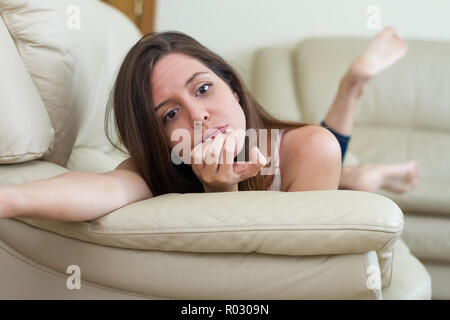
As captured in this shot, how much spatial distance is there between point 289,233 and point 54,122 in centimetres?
67

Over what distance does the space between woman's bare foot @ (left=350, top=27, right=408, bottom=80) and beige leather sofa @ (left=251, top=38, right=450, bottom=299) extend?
0.60 meters

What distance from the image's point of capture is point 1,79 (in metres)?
Answer: 1.08

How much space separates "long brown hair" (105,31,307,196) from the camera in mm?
1177

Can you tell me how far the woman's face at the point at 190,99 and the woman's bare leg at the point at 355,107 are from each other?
0.65 m

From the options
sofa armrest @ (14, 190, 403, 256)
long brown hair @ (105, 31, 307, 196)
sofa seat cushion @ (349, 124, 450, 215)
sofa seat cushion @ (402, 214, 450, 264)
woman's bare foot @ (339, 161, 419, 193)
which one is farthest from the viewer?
sofa seat cushion @ (349, 124, 450, 215)

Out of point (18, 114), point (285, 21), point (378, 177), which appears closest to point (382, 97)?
point (285, 21)

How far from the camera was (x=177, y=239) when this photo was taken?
90cm

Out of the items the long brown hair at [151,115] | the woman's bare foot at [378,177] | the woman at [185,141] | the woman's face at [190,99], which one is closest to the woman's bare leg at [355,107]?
the woman's bare foot at [378,177]

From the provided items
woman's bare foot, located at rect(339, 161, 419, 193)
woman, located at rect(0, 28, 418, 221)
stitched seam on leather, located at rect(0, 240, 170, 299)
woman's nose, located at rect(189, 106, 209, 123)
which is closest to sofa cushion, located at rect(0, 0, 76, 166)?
woman, located at rect(0, 28, 418, 221)

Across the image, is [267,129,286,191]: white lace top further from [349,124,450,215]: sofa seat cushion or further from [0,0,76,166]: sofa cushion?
[349,124,450,215]: sofa seat cushion

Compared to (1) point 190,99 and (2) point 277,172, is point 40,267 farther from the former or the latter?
(2) point 277,172

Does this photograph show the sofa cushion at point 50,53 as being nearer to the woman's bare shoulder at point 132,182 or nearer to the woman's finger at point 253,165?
the woman's bare shoulder at point 132,182
